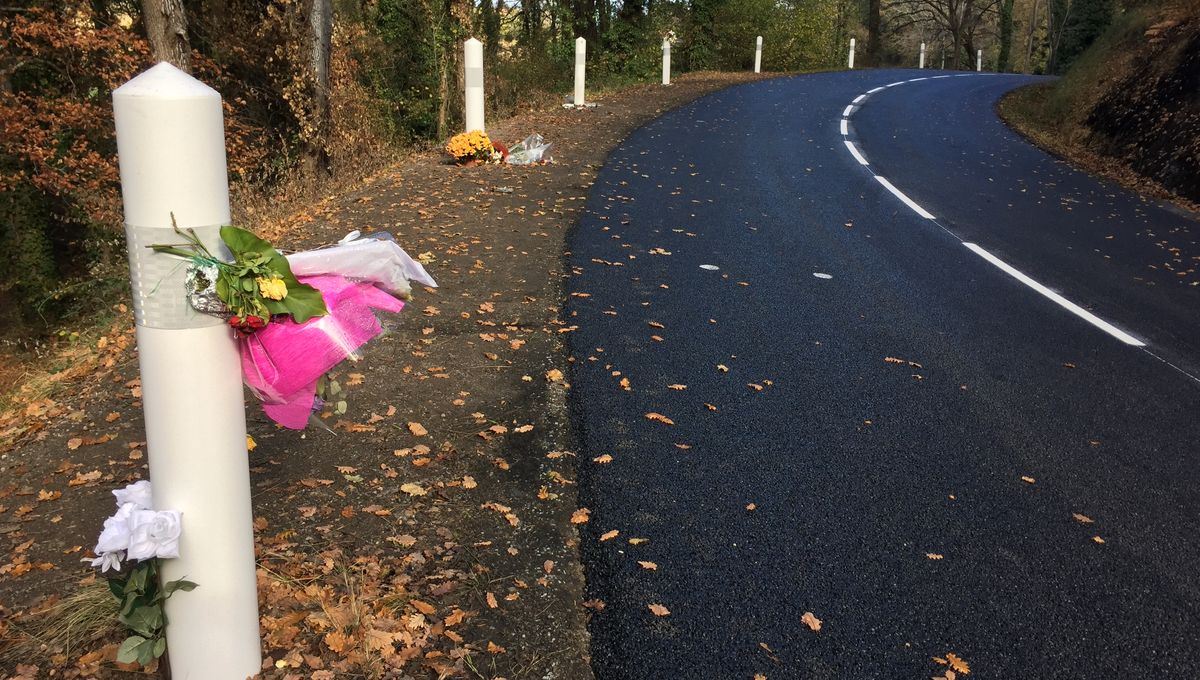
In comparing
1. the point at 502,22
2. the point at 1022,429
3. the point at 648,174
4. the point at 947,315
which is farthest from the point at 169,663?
the point at 502,22

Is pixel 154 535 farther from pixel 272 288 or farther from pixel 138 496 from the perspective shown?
pixel 272 288

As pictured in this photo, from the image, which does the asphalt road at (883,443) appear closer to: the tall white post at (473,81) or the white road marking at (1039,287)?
the white road marking at (1039,287)

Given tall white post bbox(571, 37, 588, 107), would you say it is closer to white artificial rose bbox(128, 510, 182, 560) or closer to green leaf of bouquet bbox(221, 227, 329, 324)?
green leaf of bouquet bbox(221, 227, 329, 324)

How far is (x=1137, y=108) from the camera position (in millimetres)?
15547

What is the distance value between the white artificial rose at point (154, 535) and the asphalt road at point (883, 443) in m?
1.34

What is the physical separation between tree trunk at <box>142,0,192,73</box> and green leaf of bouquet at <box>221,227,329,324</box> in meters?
11.4

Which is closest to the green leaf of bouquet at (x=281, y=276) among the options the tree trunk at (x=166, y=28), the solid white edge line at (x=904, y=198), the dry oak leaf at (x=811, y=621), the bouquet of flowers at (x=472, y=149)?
the dry oak leaf at (x=811, y=621)

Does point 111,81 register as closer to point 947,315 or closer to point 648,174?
point 648,174

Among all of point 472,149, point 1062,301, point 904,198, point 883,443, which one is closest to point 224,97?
point 472,149

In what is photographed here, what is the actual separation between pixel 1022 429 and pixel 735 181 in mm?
7715

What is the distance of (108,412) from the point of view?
4750mm

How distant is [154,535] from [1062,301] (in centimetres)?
724

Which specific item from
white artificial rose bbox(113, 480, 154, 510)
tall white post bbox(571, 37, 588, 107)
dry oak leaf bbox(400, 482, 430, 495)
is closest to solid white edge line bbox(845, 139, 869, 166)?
tall white post bbox(571, 37, 588, 107)

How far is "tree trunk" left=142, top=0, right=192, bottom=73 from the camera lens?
39.3 feet
